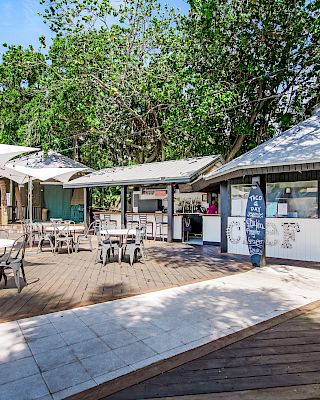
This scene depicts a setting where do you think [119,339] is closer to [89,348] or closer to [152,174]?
[89,348]

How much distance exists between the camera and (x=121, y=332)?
12.4 ft

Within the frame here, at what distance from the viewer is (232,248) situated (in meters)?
9.69

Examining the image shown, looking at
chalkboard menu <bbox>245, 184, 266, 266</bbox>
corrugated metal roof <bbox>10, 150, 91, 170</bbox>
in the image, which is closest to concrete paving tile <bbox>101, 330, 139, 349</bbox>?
chalkboard menu <bbox>245, 184, 266, 266</bbox>

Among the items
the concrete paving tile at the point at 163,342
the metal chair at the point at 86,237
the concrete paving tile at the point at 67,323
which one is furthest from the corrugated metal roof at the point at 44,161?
the concrete paving tile at the point at 163,342

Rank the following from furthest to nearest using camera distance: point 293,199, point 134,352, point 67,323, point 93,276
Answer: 1. point 293,199
2. point 93,276
3. point 67,323
4. point 134,352

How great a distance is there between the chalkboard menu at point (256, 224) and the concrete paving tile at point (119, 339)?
15.1 feet

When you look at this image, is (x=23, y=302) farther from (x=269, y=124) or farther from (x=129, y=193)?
(x=269, y=124)

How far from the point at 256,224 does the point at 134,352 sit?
501cm

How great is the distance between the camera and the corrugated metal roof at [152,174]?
11.8 meters

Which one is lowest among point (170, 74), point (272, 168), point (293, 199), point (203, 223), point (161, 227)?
point (161, 227)

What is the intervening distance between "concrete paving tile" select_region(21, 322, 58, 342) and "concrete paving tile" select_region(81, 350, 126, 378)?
2.74ft

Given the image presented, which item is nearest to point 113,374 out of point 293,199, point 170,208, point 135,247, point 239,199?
point 135,247

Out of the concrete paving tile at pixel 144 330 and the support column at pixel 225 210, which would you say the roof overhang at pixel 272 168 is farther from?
the concrete paving tile at pixel 144 330

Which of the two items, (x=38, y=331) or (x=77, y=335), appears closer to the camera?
(x=77, y=335)
